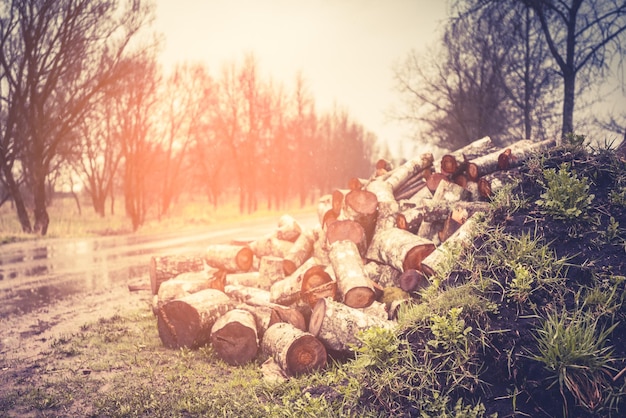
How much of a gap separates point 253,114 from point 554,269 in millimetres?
29657

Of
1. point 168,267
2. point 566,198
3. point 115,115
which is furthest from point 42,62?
point 566,198

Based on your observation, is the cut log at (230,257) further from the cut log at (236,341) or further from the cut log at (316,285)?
the cut log at (236,341)

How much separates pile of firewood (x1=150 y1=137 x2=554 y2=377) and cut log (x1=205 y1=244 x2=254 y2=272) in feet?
0.07

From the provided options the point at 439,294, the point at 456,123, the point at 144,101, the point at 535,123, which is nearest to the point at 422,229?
the point at 439,294

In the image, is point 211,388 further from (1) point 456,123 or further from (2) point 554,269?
(1) point 456,123

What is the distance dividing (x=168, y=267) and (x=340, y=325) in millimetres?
4158

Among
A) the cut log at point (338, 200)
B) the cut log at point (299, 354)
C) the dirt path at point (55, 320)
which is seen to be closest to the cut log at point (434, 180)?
the cut log at point (338, 200)

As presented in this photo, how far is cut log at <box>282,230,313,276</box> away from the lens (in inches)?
273

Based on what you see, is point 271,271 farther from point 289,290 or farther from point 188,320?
point 188,320

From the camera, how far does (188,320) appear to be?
5.24 meters

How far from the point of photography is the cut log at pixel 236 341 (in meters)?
4.87

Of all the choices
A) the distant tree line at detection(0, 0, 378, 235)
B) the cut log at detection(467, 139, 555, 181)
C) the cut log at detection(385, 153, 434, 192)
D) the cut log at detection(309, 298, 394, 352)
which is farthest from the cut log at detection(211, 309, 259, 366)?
the distant tree line at detection(0, 0, 378, 235)

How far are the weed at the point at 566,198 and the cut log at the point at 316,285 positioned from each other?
288cm

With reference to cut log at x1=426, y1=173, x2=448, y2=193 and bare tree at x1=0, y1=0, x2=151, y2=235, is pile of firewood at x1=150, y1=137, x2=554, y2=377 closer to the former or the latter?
cut log at x1=426, y1=173, x2=448, y2=193
